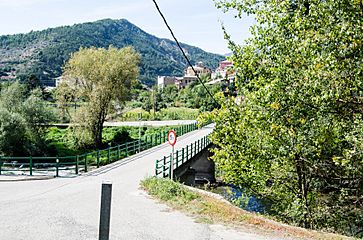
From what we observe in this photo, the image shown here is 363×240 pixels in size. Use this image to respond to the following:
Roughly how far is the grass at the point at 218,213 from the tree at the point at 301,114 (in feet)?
5.86

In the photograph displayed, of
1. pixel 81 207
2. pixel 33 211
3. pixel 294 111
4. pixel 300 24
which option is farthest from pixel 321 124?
pixel 33 211

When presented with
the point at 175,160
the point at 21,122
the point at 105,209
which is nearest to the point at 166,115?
the point at 21,122

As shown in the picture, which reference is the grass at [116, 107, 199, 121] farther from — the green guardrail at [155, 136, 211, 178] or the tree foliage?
the green guardrail at [155, 136, 211, 178]

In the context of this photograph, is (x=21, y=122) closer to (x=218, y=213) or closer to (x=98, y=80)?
(x=98, y=80)

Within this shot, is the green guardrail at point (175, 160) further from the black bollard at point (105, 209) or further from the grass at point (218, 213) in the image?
A: the black bollard at point (105, 209)

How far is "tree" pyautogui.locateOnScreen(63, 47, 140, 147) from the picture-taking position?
38.3m

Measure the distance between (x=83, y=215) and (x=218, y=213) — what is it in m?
3.59

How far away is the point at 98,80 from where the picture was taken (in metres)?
38.7

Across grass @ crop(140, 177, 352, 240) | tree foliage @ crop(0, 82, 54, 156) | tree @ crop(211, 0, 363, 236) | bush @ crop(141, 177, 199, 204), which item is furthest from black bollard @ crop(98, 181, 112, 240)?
tree foliage @ crop(0, 82, 54, 156)

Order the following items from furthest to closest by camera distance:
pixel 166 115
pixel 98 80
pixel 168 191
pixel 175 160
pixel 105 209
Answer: pixel 166 115, pixel 98 80, pixel 175 160, pixel 168 191, pixel 105 209

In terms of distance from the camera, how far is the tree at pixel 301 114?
8547 mm

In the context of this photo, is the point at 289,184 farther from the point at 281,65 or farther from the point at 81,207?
the point at 81,207

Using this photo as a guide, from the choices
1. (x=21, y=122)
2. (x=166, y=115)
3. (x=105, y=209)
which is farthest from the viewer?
(x=166, y=115)

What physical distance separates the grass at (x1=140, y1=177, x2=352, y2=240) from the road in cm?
36
